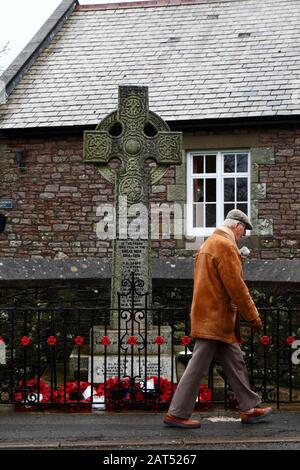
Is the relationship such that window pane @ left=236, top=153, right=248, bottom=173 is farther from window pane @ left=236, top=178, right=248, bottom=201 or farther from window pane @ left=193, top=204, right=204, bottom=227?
window pane @ left=193, top=204, right=204, bottom=227

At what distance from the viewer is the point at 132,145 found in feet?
27.4

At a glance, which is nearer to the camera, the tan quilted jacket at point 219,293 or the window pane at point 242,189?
the tan quilted jacket at point 219,293

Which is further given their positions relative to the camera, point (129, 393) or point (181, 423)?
point (129, 393)

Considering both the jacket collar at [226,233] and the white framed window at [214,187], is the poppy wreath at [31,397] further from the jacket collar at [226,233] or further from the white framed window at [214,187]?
the white framed window at [214,187]

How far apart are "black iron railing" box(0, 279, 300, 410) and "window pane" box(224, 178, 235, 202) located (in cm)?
555

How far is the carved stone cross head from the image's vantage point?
8.30 m

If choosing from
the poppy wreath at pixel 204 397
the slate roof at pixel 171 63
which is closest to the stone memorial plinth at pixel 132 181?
the poppy wreath at pixel 204 397

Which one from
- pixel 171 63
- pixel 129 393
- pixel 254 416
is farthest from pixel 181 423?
pixel 171 63

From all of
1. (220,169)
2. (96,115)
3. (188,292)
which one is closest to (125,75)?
(96,115)

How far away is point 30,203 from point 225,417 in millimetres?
9331

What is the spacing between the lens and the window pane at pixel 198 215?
48.3 feet

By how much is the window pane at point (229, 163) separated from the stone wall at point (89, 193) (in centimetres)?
38

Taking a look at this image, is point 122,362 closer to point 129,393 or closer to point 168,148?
point 129,393

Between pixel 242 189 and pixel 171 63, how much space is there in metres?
3.63
